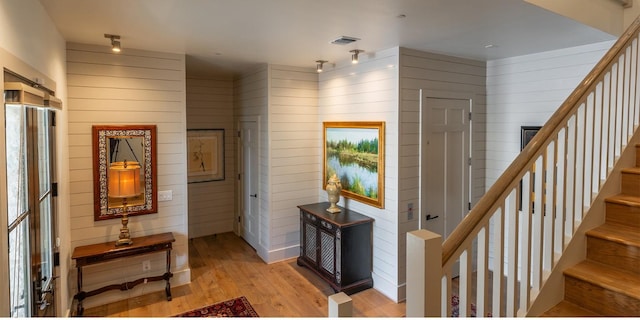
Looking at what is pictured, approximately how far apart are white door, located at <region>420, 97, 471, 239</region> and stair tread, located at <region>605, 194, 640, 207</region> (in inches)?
78.0

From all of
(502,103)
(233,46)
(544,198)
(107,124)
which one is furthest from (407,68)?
(107,124)

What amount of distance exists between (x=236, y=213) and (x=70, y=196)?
115 inches

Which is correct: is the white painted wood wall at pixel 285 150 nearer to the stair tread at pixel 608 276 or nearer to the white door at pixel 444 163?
the white door at pixel 444 163

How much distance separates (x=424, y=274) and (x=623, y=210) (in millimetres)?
1561

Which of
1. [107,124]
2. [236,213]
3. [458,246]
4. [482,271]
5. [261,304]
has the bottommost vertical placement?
[261,304]

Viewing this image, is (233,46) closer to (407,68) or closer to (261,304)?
(407,68)

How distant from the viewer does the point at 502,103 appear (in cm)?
444

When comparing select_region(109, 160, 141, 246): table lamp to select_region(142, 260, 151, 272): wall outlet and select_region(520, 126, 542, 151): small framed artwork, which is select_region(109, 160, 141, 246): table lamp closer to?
select_region(142, 260, 151, 272): wall outlet

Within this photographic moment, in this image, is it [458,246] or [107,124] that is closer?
[458,246]

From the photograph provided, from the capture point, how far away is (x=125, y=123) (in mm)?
3889

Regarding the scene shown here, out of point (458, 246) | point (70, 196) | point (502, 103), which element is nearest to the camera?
point (458, 246)

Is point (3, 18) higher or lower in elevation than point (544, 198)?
higher

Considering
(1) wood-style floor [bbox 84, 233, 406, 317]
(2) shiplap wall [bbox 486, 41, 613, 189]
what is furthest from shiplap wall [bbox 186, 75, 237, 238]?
(2) shiplap wall [bbox 486, 41, 613, 189]

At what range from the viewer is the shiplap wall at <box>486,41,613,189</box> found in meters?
3.78
